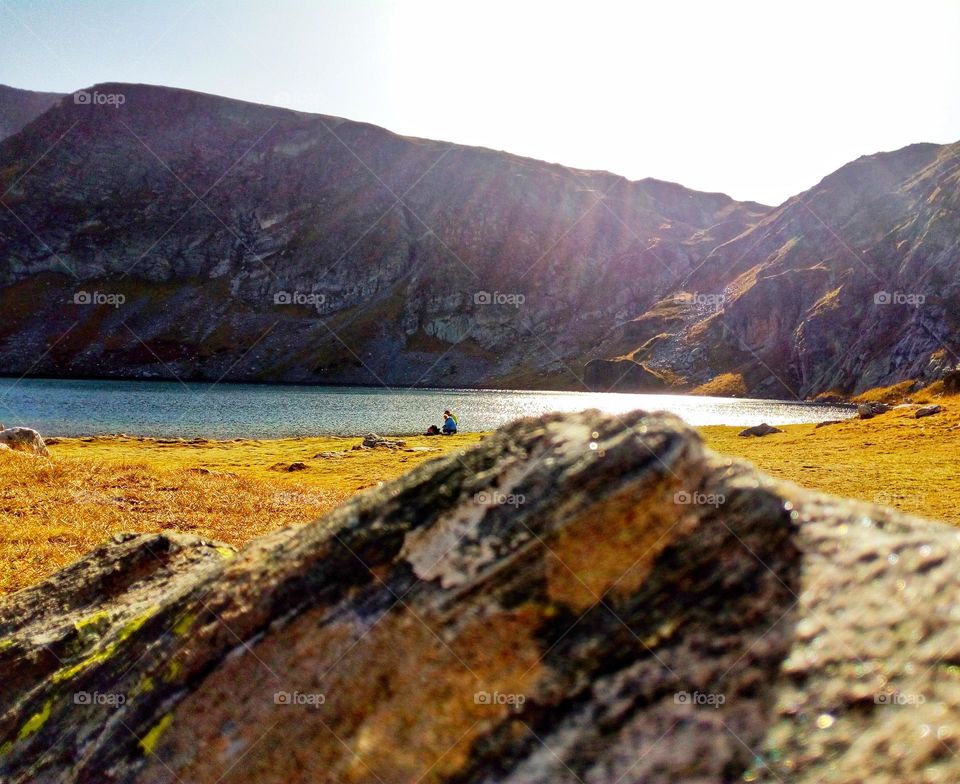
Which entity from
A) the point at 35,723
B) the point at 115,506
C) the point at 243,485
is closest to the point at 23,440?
the point at 243,485

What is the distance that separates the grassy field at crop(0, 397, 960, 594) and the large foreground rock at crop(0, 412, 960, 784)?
5.07 ft

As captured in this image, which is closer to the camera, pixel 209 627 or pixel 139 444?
pixel 209 627

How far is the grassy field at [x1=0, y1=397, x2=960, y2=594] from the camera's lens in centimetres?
1534

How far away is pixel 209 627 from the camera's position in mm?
5004

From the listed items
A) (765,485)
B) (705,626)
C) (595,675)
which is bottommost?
(595,675)

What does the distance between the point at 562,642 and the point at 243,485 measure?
24.4 m

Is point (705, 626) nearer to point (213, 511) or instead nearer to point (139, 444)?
point (213, 511)

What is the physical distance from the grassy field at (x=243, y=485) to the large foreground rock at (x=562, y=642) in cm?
155

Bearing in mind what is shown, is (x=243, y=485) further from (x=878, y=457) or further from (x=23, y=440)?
(x=878, y=457)

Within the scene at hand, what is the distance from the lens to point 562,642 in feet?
13.6

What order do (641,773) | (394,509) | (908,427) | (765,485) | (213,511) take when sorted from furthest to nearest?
1. (908,427)
2. (213,511)
3. (394,509)
4. (765,485)
5. (641,773)

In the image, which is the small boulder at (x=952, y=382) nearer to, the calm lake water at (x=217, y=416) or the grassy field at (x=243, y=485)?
the calm lake water at (x=217, y=416)

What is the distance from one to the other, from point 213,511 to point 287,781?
1758 centimetres

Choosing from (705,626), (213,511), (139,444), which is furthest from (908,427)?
(139,444)
